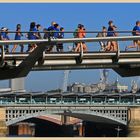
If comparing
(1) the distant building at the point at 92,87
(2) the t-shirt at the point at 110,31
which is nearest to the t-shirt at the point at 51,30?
(2) the t-shirt at the point at 110,31

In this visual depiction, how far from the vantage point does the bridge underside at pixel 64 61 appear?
15070 mm

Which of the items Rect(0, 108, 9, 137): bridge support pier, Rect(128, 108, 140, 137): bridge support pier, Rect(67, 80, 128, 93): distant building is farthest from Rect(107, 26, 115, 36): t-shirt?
Rect(67, 80, 128, 93): distant building

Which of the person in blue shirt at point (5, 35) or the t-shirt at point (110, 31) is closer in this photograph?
the person in blue shirt at point (5, 35)

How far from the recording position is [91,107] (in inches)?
2613

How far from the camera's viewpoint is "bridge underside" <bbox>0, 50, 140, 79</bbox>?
15.1 meters

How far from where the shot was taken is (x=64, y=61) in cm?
1543

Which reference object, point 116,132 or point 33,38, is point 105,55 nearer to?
point 33,38

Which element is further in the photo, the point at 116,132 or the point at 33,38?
the point at 116,132

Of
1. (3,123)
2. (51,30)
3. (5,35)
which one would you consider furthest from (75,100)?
(5,35)

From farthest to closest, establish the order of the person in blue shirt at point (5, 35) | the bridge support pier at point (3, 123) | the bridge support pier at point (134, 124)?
the bridge support pier at point (134, 124) → the bridge support pier at point (3, 123) → the person in blue shirt at point (5, 35)

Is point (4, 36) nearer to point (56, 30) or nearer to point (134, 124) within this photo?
point (56, 30)

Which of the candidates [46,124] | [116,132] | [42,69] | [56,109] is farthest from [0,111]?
[42,69]

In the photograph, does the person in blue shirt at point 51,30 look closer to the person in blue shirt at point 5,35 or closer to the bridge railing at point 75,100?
the person in blue shirt at point 5,35

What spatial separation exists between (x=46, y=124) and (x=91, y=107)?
32.2m
